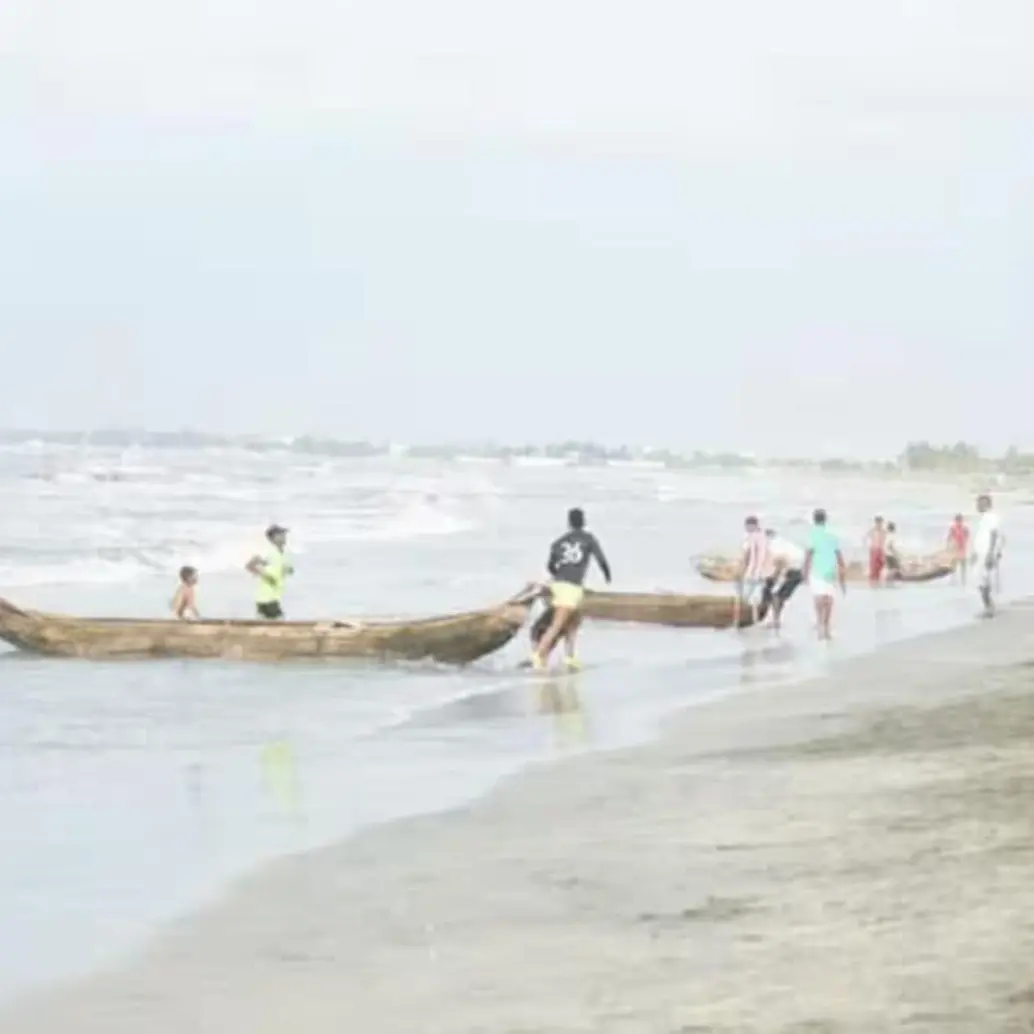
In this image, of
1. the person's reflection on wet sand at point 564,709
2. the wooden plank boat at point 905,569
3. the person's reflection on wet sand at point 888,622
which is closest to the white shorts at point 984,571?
the person's reflection on wet sand at point 888,622

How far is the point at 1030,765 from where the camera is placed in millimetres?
12211

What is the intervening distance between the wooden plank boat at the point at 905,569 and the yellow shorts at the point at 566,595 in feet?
57.7

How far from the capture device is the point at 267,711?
1888 cm

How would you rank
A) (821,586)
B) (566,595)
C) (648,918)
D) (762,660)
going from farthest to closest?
(821,586) → (762,660) → (566,595) → (648,918)

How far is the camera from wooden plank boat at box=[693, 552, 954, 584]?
40062mm

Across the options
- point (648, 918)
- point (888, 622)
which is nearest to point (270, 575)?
point (888, 622)

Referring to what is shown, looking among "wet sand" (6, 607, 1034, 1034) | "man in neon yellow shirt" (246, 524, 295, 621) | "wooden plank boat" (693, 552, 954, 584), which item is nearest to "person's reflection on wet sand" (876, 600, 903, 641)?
"wooden plank boat" (693, 552, 954, 584)

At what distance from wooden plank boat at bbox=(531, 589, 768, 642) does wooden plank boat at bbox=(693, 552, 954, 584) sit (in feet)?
31.6

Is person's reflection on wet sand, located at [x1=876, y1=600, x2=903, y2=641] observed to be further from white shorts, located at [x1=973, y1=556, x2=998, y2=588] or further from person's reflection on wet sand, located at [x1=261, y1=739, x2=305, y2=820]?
person's reflection on wet sand, located at [x1=261, y1=739, x2=305, y2=820]

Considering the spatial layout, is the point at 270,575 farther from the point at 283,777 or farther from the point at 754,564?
the point at 283,777

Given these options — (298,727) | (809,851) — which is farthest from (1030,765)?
(298,727)

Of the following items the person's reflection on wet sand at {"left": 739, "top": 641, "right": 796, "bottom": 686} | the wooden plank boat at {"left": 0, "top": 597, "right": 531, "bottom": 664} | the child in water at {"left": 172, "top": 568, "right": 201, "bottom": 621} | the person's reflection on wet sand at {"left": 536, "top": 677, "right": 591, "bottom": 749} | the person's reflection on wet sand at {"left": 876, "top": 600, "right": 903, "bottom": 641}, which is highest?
the child in water at {"left": 172, "top": 568, "right": 201, "bottom": 621}

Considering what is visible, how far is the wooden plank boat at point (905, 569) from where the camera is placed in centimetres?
4006

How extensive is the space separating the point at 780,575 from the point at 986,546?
2.62 metres
